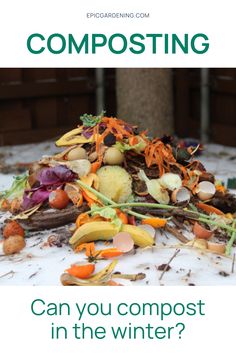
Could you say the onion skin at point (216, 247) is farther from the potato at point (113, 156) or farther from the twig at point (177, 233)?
the potato at point (113, 156)

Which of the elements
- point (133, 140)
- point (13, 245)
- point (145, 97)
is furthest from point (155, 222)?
point (145, 97)

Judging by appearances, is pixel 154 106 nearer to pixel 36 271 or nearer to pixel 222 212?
pixel 222 212

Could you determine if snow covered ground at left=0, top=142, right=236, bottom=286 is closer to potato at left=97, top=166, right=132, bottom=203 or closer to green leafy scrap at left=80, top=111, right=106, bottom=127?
potato at left=97, top=166, right=132, bottom=203

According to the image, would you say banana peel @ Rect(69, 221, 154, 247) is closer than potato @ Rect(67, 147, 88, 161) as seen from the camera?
Yes

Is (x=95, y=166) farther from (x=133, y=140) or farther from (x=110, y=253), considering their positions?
(x=110, y=253)

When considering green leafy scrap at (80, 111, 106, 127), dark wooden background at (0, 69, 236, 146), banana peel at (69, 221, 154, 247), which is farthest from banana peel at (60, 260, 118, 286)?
dark wooden background at (0, 69, 236, 146)

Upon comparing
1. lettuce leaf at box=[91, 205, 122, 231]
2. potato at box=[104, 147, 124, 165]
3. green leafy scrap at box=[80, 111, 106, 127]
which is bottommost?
lettuce leaf at box=[91, 205, 122, 231]

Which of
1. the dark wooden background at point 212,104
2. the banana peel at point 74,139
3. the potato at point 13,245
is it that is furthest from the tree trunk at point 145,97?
the potato at point 13,245

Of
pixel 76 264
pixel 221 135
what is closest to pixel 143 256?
pixel 76 264
